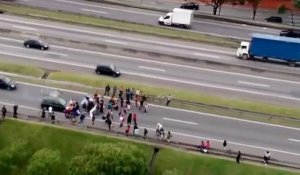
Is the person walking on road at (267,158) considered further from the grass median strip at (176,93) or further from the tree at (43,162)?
the tree at (43,162)

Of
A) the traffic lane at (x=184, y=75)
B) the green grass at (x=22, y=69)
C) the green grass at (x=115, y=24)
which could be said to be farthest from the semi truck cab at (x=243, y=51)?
the green grass at (x=22, y=69)

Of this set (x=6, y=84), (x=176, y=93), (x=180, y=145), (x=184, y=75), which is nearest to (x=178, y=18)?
(x=184, y=75)

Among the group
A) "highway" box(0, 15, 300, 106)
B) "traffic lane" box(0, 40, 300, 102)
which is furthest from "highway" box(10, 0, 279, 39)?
"traffic lane" box(0, 40, 300, 102)

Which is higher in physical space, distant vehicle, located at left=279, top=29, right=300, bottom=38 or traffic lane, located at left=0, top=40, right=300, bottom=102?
distant vehicle, located at left=279, top=29, right=300, bottom=38

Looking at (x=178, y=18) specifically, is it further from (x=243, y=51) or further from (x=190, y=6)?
(x=243, y=51)

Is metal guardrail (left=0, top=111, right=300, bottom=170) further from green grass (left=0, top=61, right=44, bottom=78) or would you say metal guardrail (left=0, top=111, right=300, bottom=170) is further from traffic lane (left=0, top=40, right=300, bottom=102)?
traffic lane (left=0, top=40, right=300, bottom=102)
